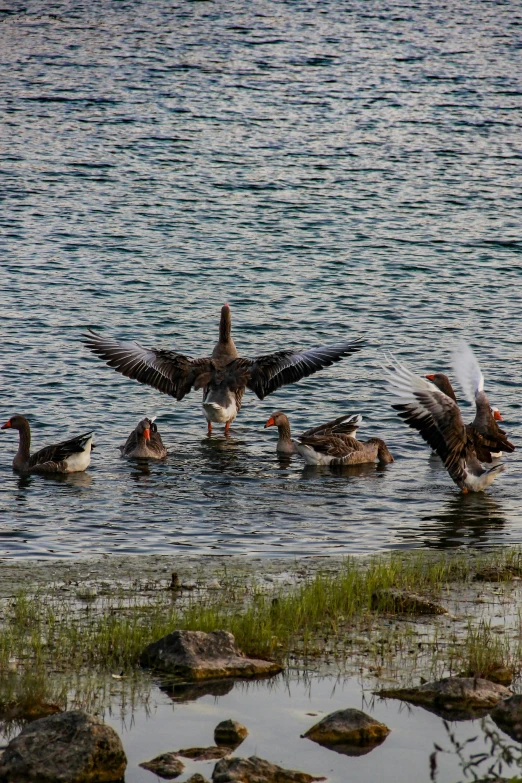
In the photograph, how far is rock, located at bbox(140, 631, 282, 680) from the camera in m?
8.04

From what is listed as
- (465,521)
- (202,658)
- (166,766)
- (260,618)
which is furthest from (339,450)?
(166,766)

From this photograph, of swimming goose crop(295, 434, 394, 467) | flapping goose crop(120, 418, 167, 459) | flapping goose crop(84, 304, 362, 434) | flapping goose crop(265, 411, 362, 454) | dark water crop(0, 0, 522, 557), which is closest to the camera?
dark water crop(0, 0, 522, 557)

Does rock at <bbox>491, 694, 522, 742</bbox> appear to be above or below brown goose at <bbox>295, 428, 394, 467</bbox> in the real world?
below

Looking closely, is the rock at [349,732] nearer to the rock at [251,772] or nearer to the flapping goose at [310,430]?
the rock at [251,772]

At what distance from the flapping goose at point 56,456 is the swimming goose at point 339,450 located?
10.7ft

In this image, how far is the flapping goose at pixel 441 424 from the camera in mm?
13805

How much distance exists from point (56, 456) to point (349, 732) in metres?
9.41

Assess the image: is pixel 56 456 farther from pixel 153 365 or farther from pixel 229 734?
pixel 229 734

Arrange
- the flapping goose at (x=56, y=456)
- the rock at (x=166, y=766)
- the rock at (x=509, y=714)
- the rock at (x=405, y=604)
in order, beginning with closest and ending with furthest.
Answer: the rock at (x=166, y=766) → the rock at (x=509, y=714) → the rock at (x=405, y=604) → the flapping goose at (x=56, y=456)

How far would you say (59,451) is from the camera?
15.8m

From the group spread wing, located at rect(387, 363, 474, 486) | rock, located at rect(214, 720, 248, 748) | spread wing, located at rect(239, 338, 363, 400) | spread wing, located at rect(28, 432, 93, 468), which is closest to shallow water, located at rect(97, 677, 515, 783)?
rock, located at rect(214, 720, 248, 748)

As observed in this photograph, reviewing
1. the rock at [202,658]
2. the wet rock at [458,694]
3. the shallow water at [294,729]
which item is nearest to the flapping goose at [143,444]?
the rock at [202,658]

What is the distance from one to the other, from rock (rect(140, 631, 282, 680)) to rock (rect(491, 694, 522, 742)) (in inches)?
67.4

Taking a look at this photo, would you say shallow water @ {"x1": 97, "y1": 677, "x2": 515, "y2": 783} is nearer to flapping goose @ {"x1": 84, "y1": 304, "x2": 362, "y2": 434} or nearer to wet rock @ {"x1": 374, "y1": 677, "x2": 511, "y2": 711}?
wet rock @ {"x1": 374, "y1": 677, "x2": 511, "y2": 711}
